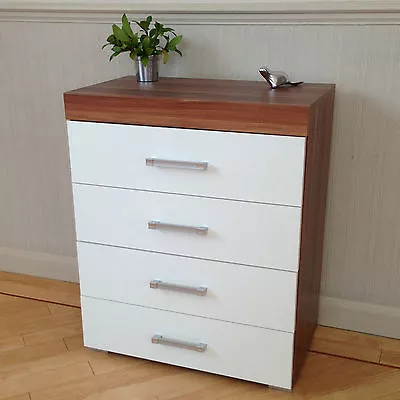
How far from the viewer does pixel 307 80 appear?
5.76ft

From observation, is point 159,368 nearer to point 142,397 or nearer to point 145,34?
point 142,397

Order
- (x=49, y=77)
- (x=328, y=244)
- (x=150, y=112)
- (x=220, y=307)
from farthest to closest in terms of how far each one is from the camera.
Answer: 1. (x=49, y=77)
2. (x=328, y=244)
3. (x=220, y=307)
4. (x=150, y=112)

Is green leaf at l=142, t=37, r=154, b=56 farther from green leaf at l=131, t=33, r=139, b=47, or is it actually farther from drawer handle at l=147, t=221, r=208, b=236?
drawer handle at l=147, t=221, r=208, b=236

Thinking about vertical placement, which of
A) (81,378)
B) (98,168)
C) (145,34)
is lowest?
(81,378)

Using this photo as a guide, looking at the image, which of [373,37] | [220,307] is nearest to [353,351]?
[220,307]

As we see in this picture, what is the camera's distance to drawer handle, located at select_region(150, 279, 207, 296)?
1.60 metres

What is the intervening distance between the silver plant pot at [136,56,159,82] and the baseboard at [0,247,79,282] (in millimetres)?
806

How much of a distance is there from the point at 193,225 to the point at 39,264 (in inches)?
38.2

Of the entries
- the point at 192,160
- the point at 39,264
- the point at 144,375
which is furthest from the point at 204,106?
the point at 39,264

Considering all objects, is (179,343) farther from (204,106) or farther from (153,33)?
(153,33)

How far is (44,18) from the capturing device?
1979 mm

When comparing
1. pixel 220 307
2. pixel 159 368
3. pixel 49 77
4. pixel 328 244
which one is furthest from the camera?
pixel 49 77

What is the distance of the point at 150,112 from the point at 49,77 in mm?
709

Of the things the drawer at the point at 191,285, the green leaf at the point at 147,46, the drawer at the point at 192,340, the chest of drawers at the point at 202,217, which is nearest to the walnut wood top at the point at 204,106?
the chest of drawers at the point at 202,217
